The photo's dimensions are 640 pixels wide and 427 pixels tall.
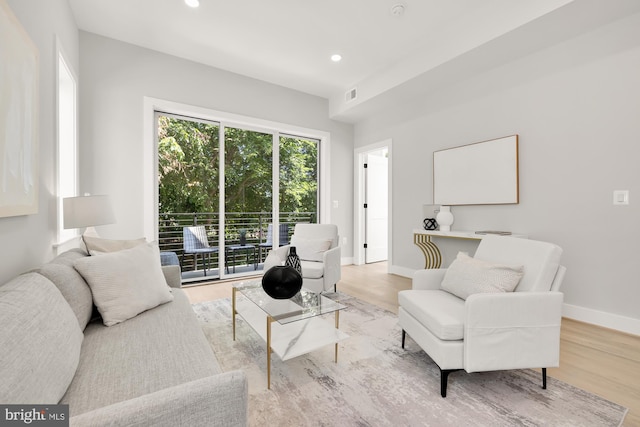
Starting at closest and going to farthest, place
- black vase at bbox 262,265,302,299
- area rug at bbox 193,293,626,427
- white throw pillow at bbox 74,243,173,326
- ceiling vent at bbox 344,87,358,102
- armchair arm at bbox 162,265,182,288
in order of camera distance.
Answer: area rug at bbox 193,293,626,427 → white throw pillow at bbox 74,243,173,326 → black vase at bbox 262,265,302,299 → armchair arm at bbox 162,265,182,288 → ceiling vent at bbox 344,87,358,102

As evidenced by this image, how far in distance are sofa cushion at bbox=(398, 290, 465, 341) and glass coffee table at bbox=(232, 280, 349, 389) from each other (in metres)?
0.48

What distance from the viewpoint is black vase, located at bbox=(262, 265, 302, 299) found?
1976mm

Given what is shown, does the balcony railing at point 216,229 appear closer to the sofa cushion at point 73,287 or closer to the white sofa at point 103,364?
the white sofa at point 103,364

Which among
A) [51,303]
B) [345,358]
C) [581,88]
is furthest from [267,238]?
[581,88]

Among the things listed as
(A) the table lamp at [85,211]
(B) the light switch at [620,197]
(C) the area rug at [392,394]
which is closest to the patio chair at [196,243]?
(A) the table lamp at [85,211]

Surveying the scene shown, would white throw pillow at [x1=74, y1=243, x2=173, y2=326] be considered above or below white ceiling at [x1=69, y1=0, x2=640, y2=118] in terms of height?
below

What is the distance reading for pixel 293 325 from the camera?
211 cm

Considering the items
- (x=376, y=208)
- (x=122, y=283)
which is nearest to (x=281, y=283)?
(x=122, y=283)

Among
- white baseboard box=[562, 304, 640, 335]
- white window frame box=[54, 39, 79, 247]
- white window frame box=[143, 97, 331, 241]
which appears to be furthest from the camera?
white window frame box=[143, 97, 331, 241]

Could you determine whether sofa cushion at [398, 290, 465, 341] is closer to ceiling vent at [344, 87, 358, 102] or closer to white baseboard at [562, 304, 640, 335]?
white baseboard at [562, 304, 640, 335]

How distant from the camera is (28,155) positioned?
1.55 meters

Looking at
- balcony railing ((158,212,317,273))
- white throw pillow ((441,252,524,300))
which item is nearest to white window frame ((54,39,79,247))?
balcony railing ((158,212,317,273))

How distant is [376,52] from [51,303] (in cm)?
375

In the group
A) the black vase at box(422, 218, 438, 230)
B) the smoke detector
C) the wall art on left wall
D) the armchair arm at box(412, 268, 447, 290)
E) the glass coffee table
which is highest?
the smoke detector
